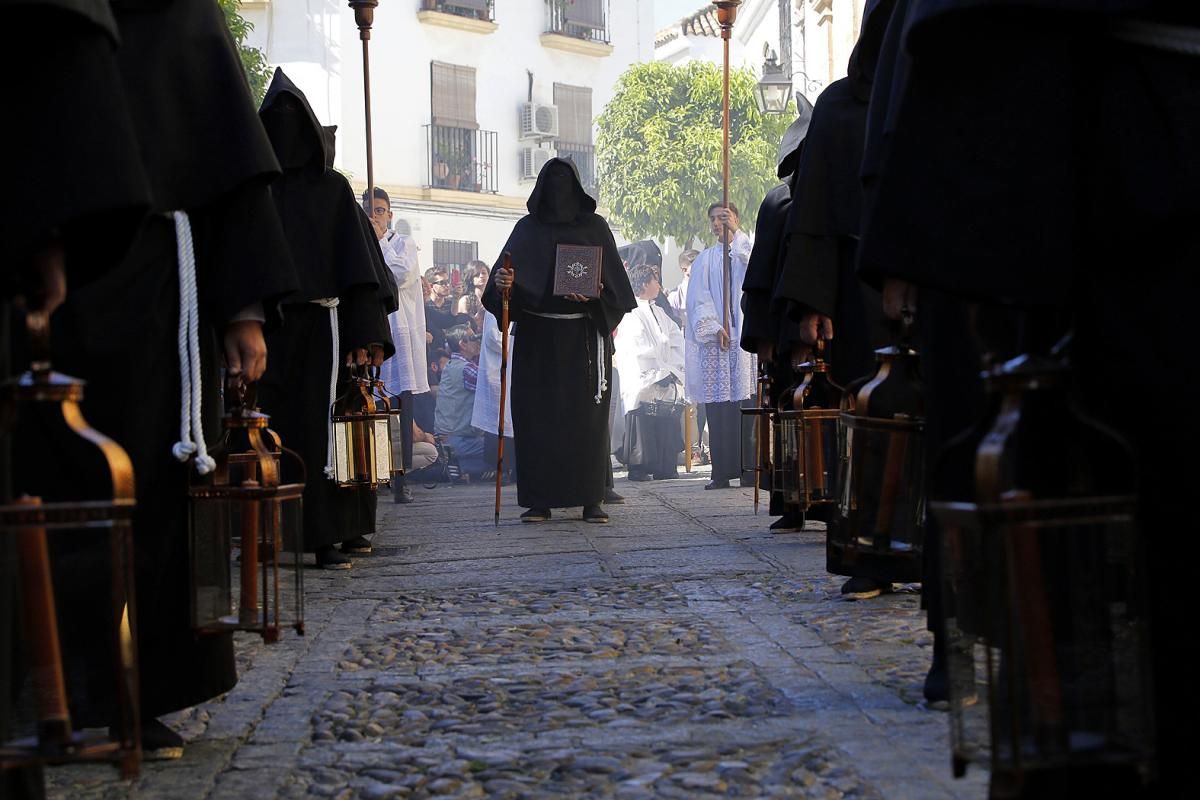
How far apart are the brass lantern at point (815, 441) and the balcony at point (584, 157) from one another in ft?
107

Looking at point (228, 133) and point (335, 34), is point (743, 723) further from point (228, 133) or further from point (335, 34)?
point (335, 34)

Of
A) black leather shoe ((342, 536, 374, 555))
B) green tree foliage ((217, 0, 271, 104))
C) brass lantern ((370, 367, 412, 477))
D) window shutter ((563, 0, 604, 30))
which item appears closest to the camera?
brass lantern ((370, 367, 412, 477))

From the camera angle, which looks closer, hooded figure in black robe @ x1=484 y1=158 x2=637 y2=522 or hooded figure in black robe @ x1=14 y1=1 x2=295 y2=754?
hooded figure in black robe @ x1=14 y1=1 x2=295 y2=754

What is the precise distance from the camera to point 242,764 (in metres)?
3.53

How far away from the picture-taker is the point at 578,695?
4219 millimetres

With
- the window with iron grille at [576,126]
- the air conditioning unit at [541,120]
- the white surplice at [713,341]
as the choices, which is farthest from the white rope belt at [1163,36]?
the window with iron grille at [576,126]

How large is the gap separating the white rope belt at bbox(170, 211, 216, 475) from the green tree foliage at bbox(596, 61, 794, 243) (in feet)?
96.2

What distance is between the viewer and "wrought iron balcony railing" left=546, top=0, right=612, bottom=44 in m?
38.8

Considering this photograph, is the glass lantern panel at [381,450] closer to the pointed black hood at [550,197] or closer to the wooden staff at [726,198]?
the pointed black hood at [550,197]

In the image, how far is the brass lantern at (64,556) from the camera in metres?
2.35

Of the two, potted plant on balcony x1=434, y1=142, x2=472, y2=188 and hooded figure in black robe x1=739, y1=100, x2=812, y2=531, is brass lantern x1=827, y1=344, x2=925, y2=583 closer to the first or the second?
hooded figure in black robe x1=739, y1=100, x2=812, y2=531

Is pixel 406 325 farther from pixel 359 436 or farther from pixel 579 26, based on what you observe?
pixel 579 26

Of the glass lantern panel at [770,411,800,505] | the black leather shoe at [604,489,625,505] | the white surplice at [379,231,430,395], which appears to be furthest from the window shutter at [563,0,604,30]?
the glass lantern panel at [770,411,800,505]

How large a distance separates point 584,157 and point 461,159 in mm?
3909
